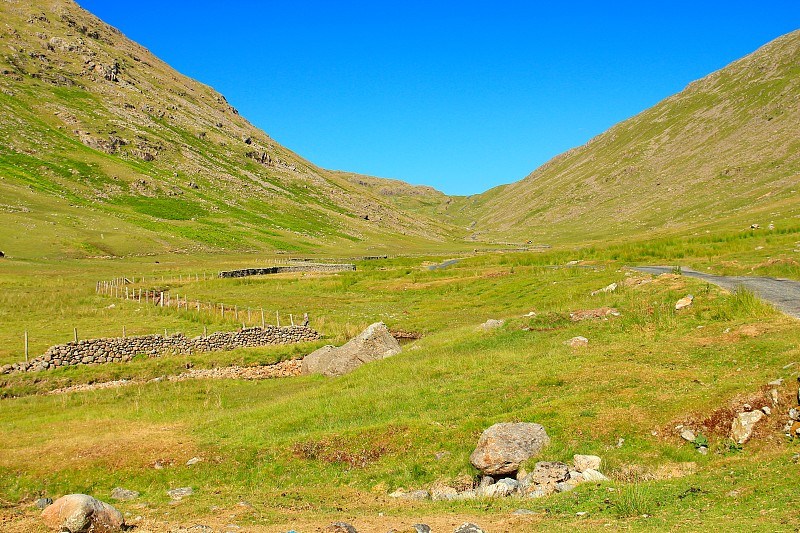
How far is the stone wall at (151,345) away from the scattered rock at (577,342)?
2217 cm

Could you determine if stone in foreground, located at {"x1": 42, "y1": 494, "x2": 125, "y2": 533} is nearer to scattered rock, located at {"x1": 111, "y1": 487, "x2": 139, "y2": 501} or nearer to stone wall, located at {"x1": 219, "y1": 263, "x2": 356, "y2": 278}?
scattered rock, located at {"x1": 111, "y1": 487, "x2": 139, "y2": 501}

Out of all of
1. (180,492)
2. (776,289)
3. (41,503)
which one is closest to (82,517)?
(41,503)

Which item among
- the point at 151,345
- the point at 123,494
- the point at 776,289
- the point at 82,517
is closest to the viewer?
the point at 82,517

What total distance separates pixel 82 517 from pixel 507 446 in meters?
10.1

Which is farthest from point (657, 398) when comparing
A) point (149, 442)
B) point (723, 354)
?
point (149, 442)

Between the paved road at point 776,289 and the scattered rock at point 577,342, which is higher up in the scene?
the paved road at point 776,289

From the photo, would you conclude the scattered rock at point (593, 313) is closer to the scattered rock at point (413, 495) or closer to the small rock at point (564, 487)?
the small rock at point (564, 487)

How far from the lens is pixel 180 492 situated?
52.3ft

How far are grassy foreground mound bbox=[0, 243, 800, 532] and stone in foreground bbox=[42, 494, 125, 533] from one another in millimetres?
751

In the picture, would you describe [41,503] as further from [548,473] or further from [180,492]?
[548,473]

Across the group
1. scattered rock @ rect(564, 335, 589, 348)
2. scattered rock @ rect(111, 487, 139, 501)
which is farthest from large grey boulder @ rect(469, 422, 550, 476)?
scattered rock @ rect(564, 335, 589, 348)

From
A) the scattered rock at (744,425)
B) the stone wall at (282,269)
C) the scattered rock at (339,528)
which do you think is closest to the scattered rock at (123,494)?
the scattered rock at (339,528)

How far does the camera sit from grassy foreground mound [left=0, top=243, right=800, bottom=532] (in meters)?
12.0

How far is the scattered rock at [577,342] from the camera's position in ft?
84.5
